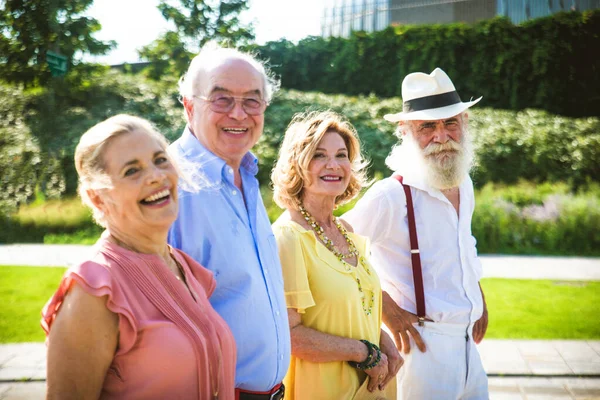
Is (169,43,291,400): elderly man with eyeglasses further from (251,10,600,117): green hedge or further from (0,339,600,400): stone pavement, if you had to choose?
(251,10,600,117): green hedge

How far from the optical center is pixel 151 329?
163cm

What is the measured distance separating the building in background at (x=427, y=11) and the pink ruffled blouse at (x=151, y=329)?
1908 centimetres

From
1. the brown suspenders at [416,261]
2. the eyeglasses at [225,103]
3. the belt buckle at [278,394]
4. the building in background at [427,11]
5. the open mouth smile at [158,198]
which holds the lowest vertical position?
the belt buckle at [278,394]

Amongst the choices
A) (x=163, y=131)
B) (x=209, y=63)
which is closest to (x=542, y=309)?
(x=209, y=63)

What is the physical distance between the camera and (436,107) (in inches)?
133

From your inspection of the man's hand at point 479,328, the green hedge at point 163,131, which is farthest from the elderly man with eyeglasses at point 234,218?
the green hedge at point 163,131

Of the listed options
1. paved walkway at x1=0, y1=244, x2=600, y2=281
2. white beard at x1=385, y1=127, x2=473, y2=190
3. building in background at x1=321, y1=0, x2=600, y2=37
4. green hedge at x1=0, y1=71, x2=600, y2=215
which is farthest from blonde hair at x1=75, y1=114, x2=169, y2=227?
building in background at x1=321, y1=0, x2=600, y2=37

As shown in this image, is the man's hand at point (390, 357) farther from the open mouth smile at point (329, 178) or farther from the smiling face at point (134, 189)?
the smiling face at point (134, 189)

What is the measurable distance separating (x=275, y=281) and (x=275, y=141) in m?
10.9

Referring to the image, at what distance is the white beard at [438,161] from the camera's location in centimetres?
326

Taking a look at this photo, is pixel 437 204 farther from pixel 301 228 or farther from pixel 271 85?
pixel 271 85

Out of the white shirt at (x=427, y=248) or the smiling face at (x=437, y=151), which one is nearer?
the white shirt at (x=427, y=248)

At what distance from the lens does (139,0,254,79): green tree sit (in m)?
15.0

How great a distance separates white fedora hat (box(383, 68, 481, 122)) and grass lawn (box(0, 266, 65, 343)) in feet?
15.3
